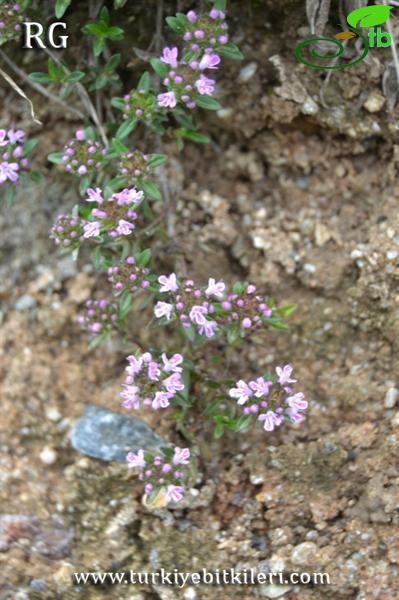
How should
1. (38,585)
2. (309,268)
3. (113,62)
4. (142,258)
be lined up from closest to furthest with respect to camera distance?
(38,585) < (142,258) < (113,62) < (309,268)

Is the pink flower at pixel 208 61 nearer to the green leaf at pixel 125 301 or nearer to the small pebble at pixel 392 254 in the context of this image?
the green leaf at pixel 125 301

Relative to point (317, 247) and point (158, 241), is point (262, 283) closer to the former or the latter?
point (317, 247)

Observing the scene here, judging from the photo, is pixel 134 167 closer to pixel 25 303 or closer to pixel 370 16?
pixel 25 303

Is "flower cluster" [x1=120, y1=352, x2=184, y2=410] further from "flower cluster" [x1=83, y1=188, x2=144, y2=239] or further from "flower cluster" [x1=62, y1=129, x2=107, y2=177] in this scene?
"flower cluster" [x1=62, y1=129, x2=107, y2=177]

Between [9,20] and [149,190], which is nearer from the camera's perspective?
[149,190]

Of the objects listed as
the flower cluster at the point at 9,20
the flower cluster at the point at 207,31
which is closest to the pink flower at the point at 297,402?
the flower cluster at the point at 207,31

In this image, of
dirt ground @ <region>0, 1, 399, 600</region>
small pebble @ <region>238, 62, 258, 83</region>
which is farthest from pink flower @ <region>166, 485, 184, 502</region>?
small pebble @ <region>238, 62, 258, 83</region>

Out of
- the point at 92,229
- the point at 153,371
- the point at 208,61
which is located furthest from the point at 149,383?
the point at 208,61
